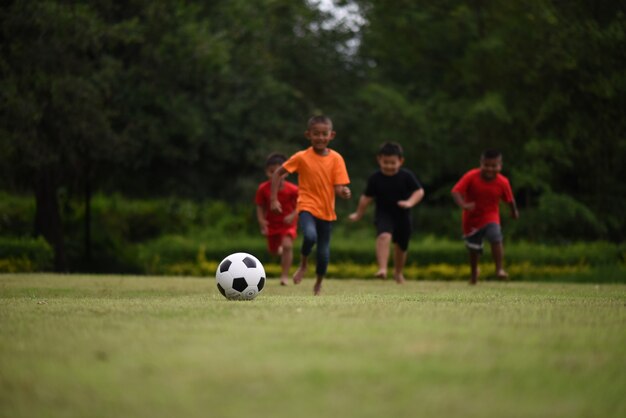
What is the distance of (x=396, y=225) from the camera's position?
1527 centimetres

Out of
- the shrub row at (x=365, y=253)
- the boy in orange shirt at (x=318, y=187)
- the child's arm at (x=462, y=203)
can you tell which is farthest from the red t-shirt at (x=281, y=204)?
the shrub row at (x=365, y=253)

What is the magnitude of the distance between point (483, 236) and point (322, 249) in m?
5.03

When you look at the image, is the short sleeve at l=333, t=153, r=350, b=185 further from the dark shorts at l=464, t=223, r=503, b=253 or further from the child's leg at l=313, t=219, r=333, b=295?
the dark shorts at l=464, t=223, r=503, b=253

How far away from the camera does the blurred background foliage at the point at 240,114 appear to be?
68.5ft

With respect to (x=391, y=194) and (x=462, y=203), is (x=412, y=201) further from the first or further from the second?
(x=462, y=203)

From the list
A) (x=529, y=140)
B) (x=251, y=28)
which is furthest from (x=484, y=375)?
(x=251, y=28)

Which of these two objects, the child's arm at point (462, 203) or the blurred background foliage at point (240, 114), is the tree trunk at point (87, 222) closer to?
the blurred background foliage at point (240, 114)

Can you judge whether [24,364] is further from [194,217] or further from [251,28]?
[251,28]

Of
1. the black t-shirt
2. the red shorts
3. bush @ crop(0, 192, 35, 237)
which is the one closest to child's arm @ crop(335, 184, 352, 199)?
the black t-shirt

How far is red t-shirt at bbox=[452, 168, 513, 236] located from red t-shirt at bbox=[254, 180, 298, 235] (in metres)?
2.68

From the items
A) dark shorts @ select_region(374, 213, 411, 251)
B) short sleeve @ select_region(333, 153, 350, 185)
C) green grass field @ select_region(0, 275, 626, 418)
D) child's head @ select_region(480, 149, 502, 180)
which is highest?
child's head @ select_region(480, 149, 502, 180)

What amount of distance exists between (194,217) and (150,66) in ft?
14.1

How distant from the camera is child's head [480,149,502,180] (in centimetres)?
1527

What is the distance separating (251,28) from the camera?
27.1 meters
